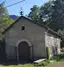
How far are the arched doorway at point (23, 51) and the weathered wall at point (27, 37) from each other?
609 mm

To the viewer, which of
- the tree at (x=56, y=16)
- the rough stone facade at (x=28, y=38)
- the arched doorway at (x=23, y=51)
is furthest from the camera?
the tree at (x=56, y=16)

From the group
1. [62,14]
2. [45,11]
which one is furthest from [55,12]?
[45,11]

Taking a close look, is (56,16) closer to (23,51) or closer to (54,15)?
(54,15)

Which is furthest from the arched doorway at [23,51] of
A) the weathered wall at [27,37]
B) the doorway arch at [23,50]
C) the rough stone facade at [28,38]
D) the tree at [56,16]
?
the tree at [56,16]

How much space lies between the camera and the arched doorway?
28.7 meters

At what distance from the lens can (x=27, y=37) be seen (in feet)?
93.7

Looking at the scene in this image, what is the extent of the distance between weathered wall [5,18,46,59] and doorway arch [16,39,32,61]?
1.43 ft

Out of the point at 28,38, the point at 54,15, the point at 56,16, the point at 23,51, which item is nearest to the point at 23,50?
the point at 23,51

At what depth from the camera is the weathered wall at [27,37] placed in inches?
1096

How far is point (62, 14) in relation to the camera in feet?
196

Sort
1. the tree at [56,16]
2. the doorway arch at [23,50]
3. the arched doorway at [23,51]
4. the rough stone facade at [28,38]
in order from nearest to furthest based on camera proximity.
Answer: the rough stone facade at [28,38]
the doorway arch at [23,50]
the arched doorway at [23,51]
the tree at [56,16]

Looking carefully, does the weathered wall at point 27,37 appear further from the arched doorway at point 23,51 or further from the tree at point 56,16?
the tree at point 56,16

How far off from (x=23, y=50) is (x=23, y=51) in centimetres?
14

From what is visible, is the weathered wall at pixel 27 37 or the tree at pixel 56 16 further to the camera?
the tree at pixel 56 16
